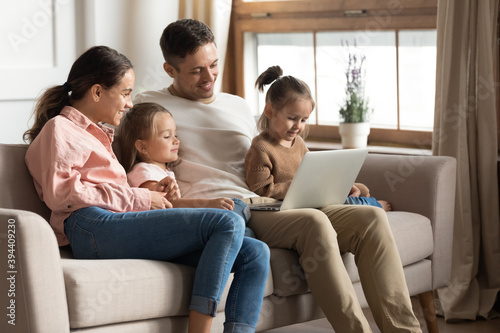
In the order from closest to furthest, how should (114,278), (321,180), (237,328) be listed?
(114,278) < (237,328) < (321,180)

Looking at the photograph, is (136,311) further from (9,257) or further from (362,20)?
(362,20)

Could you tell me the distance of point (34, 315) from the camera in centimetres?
179

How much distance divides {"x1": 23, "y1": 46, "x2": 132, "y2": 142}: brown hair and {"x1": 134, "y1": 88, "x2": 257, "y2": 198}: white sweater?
43cm

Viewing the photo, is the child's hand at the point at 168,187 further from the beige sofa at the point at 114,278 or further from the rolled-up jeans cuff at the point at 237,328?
the rolled-up jeans cuff at the point at 237,328

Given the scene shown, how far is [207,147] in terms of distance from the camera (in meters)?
2.65

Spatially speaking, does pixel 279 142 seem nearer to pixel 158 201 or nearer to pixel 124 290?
pixel 158 201

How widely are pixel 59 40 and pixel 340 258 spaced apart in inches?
76.6

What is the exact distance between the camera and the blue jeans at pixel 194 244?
6.50 ft

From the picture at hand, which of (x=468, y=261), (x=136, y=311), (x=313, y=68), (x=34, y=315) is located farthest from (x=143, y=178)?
(x=313, y=68)

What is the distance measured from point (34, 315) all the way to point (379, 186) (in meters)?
1.44

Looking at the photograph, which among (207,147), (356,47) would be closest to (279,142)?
(207,147)

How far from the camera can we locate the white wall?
11.1 feet

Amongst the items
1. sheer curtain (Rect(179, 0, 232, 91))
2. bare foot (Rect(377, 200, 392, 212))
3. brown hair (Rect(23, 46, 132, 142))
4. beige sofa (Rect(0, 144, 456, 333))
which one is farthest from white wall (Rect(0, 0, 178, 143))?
bare foot (Rect(377, 200, 392, 212))

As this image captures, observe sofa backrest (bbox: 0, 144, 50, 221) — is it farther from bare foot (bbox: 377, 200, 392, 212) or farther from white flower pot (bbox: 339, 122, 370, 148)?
white flower pot (bbox: 339, 122, 370, 148)
